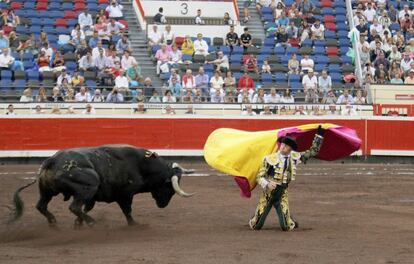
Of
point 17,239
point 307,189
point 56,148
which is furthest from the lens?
point 56,148

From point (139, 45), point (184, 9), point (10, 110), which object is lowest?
point (10, 110)

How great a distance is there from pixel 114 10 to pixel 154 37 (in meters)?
1.54

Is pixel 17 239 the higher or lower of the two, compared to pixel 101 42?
lower

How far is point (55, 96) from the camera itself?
2427cm

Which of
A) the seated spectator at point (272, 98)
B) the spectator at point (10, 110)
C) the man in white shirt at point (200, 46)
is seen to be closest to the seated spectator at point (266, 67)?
the seated spectator at point (272, 98)

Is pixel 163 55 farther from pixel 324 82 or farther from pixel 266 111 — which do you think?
pixel 324 82

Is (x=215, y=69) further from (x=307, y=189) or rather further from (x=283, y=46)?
(x=307, y=189)

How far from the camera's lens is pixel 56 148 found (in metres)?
24.5

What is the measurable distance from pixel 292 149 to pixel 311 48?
667 inches

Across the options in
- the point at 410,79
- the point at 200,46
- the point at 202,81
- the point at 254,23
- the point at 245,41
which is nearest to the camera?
the point at 202,81

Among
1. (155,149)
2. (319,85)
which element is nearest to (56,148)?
(155,149)

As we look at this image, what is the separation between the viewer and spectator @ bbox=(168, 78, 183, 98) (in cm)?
2534

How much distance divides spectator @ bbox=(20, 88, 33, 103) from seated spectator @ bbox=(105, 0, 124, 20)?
16.9ft

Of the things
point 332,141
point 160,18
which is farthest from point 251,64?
point 332,141
